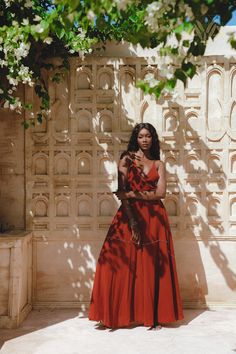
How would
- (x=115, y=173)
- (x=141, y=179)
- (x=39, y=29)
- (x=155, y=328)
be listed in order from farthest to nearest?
(x=115, y=173), (x=141, y=179), (x=155, y=328), (x=39, y=29)

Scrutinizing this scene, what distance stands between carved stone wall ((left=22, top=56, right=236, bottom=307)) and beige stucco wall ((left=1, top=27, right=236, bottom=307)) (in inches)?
0.4

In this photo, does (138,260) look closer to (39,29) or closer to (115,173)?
(115,173)

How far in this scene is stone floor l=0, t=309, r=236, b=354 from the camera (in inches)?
159

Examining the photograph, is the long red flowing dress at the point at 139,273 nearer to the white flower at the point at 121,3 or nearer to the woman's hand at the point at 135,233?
the woman's hand at the point at 135,233

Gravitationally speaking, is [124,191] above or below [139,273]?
above

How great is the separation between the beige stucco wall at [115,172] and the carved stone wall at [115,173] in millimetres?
11

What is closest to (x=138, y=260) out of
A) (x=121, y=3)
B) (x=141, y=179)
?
(x=141, y=179)

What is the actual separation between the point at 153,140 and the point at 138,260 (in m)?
1.16

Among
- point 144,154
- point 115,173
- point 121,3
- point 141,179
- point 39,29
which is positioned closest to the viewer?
point 121,3

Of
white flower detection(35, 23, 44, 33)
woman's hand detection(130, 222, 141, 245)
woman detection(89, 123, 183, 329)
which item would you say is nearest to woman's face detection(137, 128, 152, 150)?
woman detection(89, 123, 183, 329)

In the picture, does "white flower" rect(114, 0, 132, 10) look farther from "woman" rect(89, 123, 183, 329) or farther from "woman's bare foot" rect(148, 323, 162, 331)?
"woman's bare foot" rect(148, 323, 162, 331)

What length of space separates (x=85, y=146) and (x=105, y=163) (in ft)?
0.91

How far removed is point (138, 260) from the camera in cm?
468

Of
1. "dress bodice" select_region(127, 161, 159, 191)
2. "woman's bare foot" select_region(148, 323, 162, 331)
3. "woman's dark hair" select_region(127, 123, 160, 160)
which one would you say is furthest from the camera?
"woman's dark hair" select_region(127, 123, 160, 160)
